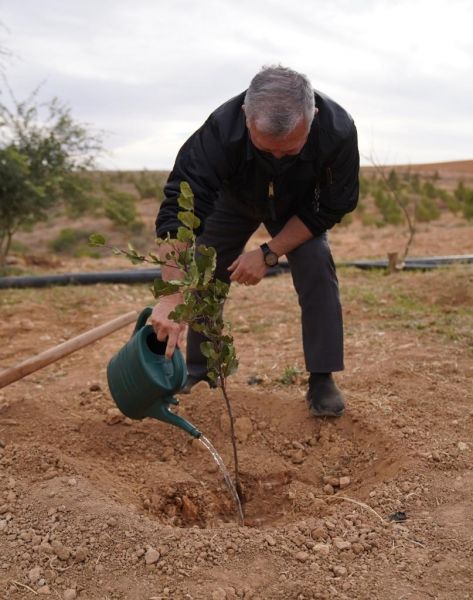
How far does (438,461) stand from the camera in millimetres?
2711

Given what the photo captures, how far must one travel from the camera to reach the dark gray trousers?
3096 millimetres

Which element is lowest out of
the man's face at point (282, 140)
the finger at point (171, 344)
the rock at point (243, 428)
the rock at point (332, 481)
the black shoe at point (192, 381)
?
the rock at point (332, 481)

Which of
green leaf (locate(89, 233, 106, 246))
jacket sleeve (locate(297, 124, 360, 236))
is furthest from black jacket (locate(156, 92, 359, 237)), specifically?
green leaf (locate(89, 233, 106, 246))

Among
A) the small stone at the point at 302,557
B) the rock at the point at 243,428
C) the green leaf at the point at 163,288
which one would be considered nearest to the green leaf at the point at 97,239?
the green leaf at the point at 163,288

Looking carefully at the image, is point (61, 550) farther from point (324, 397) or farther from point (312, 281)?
point (312, 281)

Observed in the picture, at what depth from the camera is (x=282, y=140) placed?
2.41 meters

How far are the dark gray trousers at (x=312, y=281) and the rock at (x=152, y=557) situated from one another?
4.02ft

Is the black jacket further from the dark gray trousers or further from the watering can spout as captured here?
the watering can spout

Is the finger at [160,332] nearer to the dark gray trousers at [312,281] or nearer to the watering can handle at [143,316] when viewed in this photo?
the watering can handle at [143,316]

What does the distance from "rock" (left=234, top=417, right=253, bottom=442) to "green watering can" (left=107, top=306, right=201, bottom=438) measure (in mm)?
524

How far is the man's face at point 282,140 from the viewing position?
240 centimetres

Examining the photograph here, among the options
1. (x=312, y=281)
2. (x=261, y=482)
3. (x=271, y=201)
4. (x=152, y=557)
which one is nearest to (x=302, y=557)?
(x=152, y=557)

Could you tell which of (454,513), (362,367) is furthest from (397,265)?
(454,513)

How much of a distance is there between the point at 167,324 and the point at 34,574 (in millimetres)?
892
